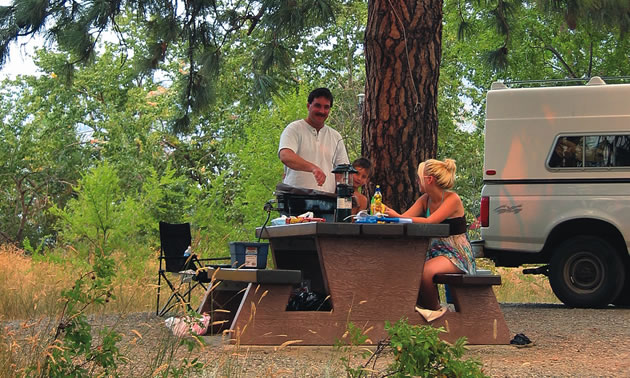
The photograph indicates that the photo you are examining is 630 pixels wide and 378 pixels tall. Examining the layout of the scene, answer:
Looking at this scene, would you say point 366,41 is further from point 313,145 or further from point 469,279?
point 469,279

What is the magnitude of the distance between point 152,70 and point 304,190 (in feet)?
15.3

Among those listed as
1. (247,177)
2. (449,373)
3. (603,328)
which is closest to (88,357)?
(449,373)

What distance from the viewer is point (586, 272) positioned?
457 inches

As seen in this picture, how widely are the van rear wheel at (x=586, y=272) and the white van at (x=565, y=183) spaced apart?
11 mm

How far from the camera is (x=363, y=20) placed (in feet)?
99.1

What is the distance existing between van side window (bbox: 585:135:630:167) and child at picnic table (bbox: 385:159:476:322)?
427 centimetres

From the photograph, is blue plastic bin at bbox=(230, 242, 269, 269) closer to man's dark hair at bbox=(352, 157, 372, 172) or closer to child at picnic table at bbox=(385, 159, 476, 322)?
child at picnic table at bbox=(385, 159, 476, 322)

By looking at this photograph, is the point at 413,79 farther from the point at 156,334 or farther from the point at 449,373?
the point at 449,373

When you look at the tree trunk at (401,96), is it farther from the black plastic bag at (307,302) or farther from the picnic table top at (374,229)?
the picnic table top at (374,229)

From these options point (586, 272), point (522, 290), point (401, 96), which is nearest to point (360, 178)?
point (401, 96)

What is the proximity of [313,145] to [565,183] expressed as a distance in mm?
4197

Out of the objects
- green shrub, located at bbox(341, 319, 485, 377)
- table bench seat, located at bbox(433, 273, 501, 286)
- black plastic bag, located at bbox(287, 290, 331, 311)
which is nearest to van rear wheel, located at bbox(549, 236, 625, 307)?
table bench seat, located at bbox(433, 273, 501, 286)

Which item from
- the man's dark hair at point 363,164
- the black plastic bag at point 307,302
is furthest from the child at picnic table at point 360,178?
the black plastic bag at point 307,302

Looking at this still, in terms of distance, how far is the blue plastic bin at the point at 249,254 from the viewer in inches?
293
